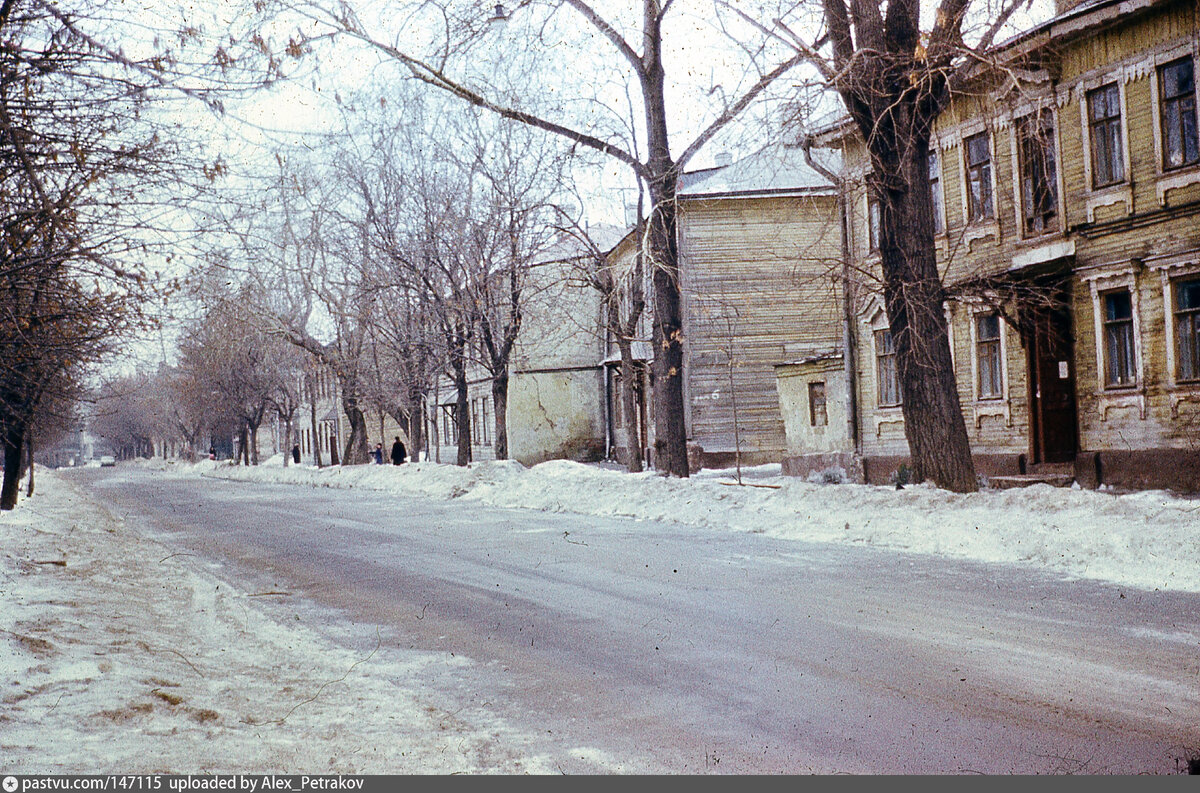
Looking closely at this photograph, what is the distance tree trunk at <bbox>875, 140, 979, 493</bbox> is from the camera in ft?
51.5

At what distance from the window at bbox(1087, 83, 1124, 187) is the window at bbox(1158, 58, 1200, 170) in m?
0.97

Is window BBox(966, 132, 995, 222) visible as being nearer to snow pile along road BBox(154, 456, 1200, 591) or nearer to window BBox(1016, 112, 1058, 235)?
window BBox(1016, 112, 1058, 235)

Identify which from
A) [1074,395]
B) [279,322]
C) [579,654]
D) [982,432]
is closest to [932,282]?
[1074,395]

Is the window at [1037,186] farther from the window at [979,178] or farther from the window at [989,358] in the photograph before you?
the window at [989,358]

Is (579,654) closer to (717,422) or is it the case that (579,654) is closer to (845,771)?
(845,771)

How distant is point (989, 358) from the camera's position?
2320 centimetres

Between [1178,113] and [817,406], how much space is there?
43.4 feet

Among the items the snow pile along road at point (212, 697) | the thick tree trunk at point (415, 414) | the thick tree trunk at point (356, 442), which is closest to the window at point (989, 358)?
the snow pile along road at point (212, 697)

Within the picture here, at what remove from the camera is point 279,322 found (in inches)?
1612

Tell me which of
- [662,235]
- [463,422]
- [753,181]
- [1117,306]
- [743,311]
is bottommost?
[463,422]

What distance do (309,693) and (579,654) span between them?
180cm

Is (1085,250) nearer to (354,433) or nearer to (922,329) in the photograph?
(922,329)

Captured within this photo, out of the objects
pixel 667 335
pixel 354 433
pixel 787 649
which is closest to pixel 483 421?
pixel 354 433

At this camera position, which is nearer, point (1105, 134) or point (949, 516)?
point (949, 516)
